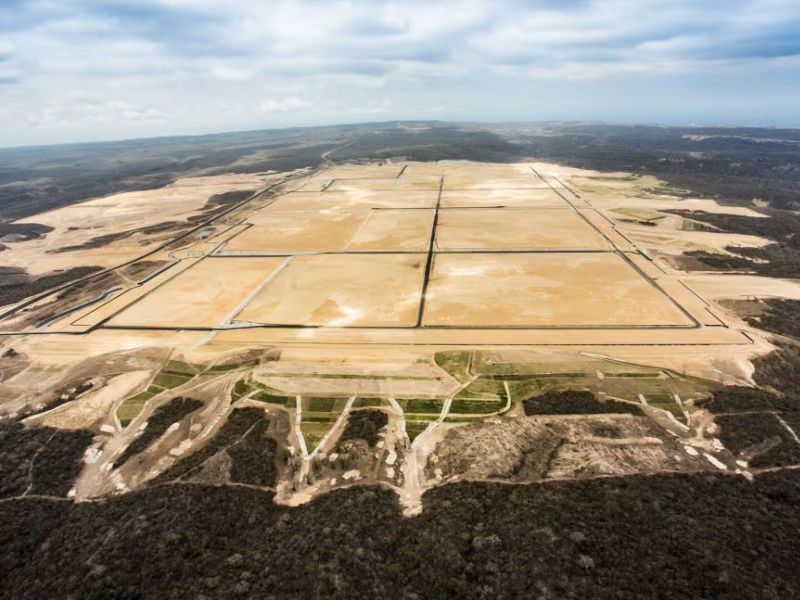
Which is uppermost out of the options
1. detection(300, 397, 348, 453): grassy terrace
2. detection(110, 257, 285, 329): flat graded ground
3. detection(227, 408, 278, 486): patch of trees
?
detection(110, 257, 285, 329): flat graded ground

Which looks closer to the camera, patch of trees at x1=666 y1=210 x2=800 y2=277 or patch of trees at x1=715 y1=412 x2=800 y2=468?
patch of trees at x1=715 y1=412 x2=800 y2=468

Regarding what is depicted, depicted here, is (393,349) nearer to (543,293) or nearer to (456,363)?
(456,363)

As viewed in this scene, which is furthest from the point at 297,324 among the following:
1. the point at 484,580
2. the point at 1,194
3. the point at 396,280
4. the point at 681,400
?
the point at 1,194

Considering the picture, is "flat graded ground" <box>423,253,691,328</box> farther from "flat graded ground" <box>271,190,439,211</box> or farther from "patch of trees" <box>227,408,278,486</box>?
"flat graded ground" <box>271,190,439,211</box>

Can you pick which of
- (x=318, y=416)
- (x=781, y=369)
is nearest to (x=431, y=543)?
(x=318, y=416)

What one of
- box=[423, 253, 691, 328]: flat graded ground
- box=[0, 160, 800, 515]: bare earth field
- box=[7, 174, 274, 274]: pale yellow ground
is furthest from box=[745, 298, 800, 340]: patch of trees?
box=[7, 174, 274, 274]: pale yellow ground
